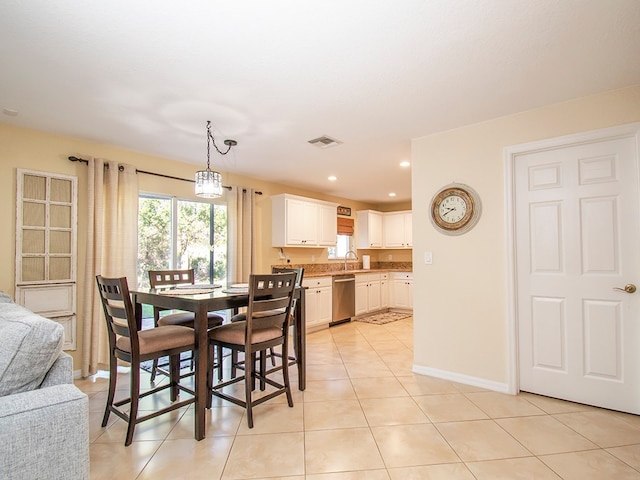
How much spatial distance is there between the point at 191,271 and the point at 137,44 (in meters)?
2.31

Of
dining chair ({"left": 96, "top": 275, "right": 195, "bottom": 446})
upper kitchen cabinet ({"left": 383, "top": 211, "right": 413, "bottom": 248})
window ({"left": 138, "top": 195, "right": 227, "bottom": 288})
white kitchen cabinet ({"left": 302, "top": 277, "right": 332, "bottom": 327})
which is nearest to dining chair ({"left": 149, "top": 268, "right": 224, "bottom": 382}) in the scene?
dining chair ({"left": 96, "top": 275, "right": 195, "bottom": 446})

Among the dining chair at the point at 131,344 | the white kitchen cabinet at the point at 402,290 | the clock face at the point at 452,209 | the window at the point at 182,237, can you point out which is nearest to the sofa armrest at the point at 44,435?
the dining chair at the point at 131,344

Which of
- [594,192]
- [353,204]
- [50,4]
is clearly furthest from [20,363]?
[353,204]

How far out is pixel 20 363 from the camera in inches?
47.7

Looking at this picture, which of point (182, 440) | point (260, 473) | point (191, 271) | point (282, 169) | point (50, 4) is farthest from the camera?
point (282, 169)

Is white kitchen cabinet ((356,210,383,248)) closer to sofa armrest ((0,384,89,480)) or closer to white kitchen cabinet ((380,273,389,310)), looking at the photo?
white kitchen cabinet ((380,273,389,310))

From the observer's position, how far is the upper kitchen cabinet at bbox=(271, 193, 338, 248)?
530 cm

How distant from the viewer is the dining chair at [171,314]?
308 centimetres

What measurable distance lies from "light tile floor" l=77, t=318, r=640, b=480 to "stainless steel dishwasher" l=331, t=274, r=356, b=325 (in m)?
2.66

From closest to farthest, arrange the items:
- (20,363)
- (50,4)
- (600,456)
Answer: (20,363), (50,4), (600,456)

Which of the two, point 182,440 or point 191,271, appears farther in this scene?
point 191,271

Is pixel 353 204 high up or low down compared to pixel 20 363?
up

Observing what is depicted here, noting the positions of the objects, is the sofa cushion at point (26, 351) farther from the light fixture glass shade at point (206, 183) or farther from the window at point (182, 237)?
the window at point (182, 237)

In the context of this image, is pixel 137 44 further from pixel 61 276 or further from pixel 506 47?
pixel 61 276
